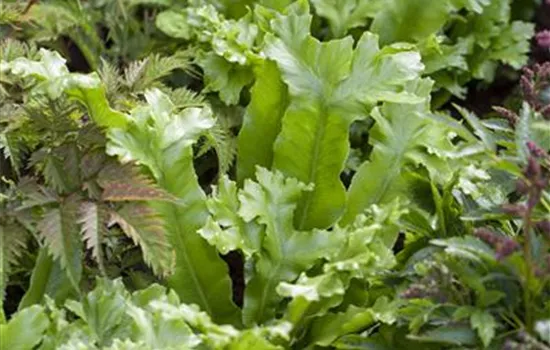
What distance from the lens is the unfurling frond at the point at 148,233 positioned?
125 centimetres

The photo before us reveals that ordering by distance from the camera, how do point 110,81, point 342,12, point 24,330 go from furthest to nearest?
point 342,12 → point 110,81 → point 24,330

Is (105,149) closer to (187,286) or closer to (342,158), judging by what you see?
(187,286)

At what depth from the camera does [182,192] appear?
1.37 metres

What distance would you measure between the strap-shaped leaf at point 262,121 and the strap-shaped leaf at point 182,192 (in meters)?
0.12

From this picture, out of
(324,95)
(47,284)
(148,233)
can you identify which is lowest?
(47,284)

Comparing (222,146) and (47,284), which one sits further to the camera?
(222,146)

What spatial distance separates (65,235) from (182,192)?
20cm

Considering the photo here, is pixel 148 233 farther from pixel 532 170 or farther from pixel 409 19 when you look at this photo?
pixel 409 19

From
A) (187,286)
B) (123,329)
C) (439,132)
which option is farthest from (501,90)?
(123,329)

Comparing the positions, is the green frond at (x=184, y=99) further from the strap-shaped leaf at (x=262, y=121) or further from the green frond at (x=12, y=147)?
the green frond at (x=12, y=147)

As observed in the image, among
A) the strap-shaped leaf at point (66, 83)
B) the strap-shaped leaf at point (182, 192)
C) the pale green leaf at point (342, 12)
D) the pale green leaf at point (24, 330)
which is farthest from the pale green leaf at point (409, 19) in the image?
the pale green leaf at point (24, 330)

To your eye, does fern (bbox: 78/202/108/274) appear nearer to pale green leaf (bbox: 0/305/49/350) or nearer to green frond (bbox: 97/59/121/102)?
pale green leaf (bbox: 0/305/49/350)

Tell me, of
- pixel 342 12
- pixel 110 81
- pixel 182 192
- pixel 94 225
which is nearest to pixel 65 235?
pixel 94 225

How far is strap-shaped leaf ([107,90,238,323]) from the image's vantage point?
1.34 metres
